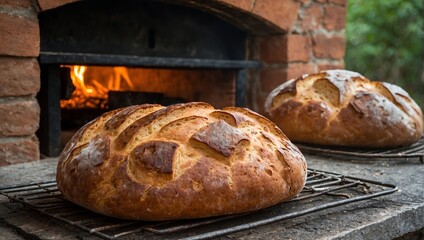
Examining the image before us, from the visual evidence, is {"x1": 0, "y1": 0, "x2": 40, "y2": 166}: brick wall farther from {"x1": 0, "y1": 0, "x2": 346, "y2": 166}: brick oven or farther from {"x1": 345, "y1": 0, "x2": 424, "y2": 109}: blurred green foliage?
{"x1": 345, "y1": 0, "x2": 424, "y2": 109}: blurred green foliage

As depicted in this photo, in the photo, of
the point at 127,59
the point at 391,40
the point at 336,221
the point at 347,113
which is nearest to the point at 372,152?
the point at 347,113

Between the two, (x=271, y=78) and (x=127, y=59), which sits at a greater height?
(x=127, y=59)

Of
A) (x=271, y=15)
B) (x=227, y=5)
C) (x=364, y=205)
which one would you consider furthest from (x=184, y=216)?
(x=271, y=15)

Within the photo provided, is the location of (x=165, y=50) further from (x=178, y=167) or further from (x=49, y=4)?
(x=178, y=167)

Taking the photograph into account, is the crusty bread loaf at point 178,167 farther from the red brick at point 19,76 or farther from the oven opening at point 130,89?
the oven opening at point 130,89

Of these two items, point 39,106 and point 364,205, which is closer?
point 364,205

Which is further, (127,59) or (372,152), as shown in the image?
(127,59)

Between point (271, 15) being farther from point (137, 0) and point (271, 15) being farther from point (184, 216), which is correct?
point (184, 216)
